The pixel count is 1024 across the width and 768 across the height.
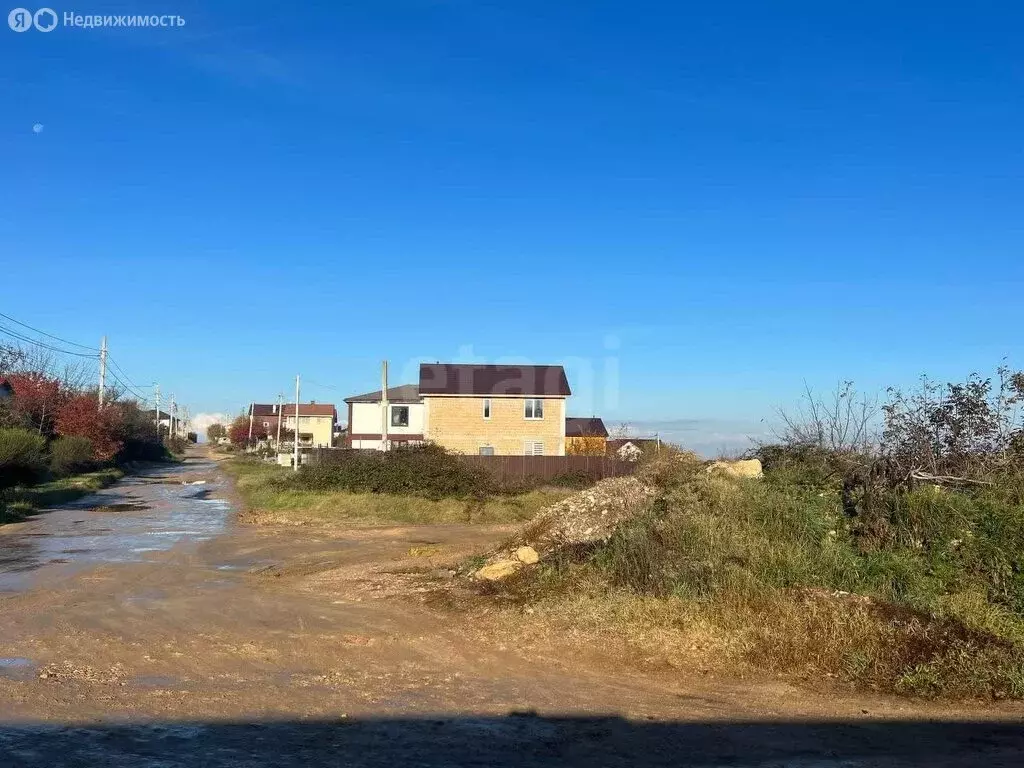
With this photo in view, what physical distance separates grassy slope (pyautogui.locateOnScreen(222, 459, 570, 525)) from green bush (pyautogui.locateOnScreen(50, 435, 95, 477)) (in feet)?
59.6

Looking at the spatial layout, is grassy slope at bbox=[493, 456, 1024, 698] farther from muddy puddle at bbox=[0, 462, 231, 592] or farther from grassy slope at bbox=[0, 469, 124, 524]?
grassy slope at bbox=[0, 469, 124, 524]

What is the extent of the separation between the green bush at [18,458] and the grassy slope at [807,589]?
26.3m

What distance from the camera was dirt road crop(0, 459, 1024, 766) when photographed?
6066 mm

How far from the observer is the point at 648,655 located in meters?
8.91

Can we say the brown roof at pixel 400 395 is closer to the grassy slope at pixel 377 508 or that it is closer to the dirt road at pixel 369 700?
the grassy slope at pixel 377 508

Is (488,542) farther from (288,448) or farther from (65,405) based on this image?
(288,448)

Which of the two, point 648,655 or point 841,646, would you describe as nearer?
point 841,646

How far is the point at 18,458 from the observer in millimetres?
33062

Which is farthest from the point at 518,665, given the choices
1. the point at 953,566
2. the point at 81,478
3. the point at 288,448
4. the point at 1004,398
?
the point at 288,448

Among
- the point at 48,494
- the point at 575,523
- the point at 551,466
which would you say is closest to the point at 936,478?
the point at 575,523

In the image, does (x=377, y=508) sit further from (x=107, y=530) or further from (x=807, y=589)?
(x=807, y=589)

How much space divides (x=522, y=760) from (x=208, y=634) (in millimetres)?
5543

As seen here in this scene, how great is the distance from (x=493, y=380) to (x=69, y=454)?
76.1ft

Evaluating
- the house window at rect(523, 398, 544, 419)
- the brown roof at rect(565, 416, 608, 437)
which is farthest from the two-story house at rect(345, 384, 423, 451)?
the brown roof at rect(565, 416, 608, 437)
